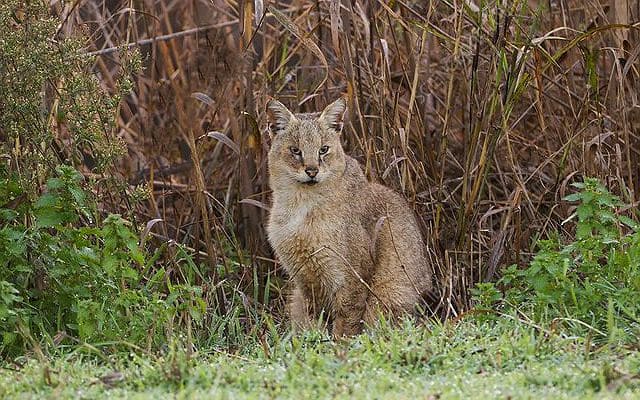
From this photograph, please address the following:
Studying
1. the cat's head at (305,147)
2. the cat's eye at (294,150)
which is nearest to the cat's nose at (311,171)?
the cat's head at (305,147)

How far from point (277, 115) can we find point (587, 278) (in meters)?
1.95

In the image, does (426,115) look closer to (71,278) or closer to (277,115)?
(277,115)

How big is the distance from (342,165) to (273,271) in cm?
98

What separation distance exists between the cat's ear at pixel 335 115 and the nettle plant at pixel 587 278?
1.26 metres

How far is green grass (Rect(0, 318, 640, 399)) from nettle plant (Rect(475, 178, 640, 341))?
0.52 m

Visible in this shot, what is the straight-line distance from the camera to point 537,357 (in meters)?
4.76

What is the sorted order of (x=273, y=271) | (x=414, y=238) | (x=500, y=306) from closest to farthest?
(x=500, y=306) < (x=414, y=238) < (x=273, y=271)

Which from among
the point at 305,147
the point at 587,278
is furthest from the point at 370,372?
the point at 305,147

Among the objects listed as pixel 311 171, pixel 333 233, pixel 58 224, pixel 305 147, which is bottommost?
pixel 333 233

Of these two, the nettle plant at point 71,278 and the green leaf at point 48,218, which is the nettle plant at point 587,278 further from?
the green leaf at point 48,218

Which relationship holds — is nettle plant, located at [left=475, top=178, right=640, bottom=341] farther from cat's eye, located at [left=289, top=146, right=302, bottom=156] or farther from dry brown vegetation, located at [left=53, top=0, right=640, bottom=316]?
cat's eye, located at [left=289, top=146, right=302, bottom=156]

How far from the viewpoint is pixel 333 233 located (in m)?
6.33

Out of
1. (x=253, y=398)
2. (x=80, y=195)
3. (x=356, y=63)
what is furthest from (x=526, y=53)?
(x=253, y=398)

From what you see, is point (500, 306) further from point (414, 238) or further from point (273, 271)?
point (273, 271)
